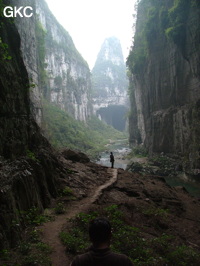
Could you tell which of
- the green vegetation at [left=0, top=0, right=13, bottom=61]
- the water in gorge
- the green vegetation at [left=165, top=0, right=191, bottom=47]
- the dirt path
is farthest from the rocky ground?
the water in gorge

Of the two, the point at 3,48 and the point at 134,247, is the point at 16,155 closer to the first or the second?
the point at 3,48

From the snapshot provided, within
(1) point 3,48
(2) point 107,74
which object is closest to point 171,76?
(1) point 3,48

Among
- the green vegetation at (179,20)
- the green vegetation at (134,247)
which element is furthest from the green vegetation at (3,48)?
the green vegetation at (179,20)

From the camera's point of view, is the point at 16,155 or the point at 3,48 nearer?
the point at 16,155

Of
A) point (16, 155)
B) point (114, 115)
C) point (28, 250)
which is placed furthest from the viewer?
point (114, 115)

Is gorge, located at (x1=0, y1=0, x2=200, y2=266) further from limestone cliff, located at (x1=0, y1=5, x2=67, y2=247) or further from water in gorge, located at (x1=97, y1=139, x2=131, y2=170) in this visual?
water in gorge, located at (x1=97, y1=139, x2=131, y2=170)

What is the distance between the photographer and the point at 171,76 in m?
35.9

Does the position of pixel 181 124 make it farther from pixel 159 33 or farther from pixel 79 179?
pixel 79 179

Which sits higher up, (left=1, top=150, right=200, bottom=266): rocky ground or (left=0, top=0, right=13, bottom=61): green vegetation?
(left=0, top=0, right=13, bottom=61): green vegetation

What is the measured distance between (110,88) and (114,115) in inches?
707

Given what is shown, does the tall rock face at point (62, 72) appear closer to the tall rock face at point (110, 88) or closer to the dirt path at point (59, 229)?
the tall rock face at point (110, 88)

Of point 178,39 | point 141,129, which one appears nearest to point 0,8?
point 178,39

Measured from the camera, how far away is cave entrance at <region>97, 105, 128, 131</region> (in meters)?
141

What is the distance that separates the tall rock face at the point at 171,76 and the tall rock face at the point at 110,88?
293 feet
